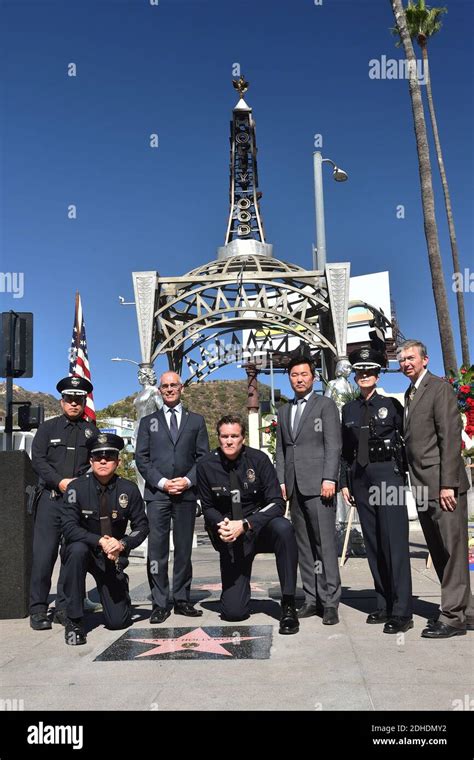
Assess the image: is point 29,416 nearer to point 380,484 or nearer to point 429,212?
point 380,484

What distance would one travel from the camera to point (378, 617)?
5.18m

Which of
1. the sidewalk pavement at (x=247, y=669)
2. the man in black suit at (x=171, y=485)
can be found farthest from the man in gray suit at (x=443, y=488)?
the man in black suit at (x=171, y=485)

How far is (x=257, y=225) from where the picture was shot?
14578 mm

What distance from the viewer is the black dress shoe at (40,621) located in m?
5.47

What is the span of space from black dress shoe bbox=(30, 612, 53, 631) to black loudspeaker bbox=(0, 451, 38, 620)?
408mm

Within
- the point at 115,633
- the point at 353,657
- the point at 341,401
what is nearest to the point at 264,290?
the point at 341,401

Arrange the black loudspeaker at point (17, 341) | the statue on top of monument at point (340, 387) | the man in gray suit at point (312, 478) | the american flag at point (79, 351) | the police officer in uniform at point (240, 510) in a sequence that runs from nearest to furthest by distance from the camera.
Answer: the police officer in uniform at point (240, 510) < the man in gray suit at point (312, 478) < the black loudspeaker at point (17, 341) < the statue on top of monument at point (340, 387) < the american flag at point (79, 351)

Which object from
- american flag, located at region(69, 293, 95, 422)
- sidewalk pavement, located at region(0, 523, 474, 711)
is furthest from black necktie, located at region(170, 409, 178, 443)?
american flag, located at region(69, 293, 95, 422)

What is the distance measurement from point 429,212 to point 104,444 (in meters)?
12.5

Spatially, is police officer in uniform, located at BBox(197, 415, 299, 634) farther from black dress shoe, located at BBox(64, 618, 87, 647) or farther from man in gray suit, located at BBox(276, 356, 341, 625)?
black dress shoe, located at BBox(64, 618, 87, 647)

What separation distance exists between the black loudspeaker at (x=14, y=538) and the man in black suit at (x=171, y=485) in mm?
1096

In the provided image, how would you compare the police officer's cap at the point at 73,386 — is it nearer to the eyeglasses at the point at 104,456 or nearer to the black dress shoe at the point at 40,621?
the eyeglasses at the point at 104,456

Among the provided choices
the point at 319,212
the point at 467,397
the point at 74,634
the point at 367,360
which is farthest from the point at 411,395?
the point at 319,212

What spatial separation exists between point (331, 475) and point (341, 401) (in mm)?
5082
